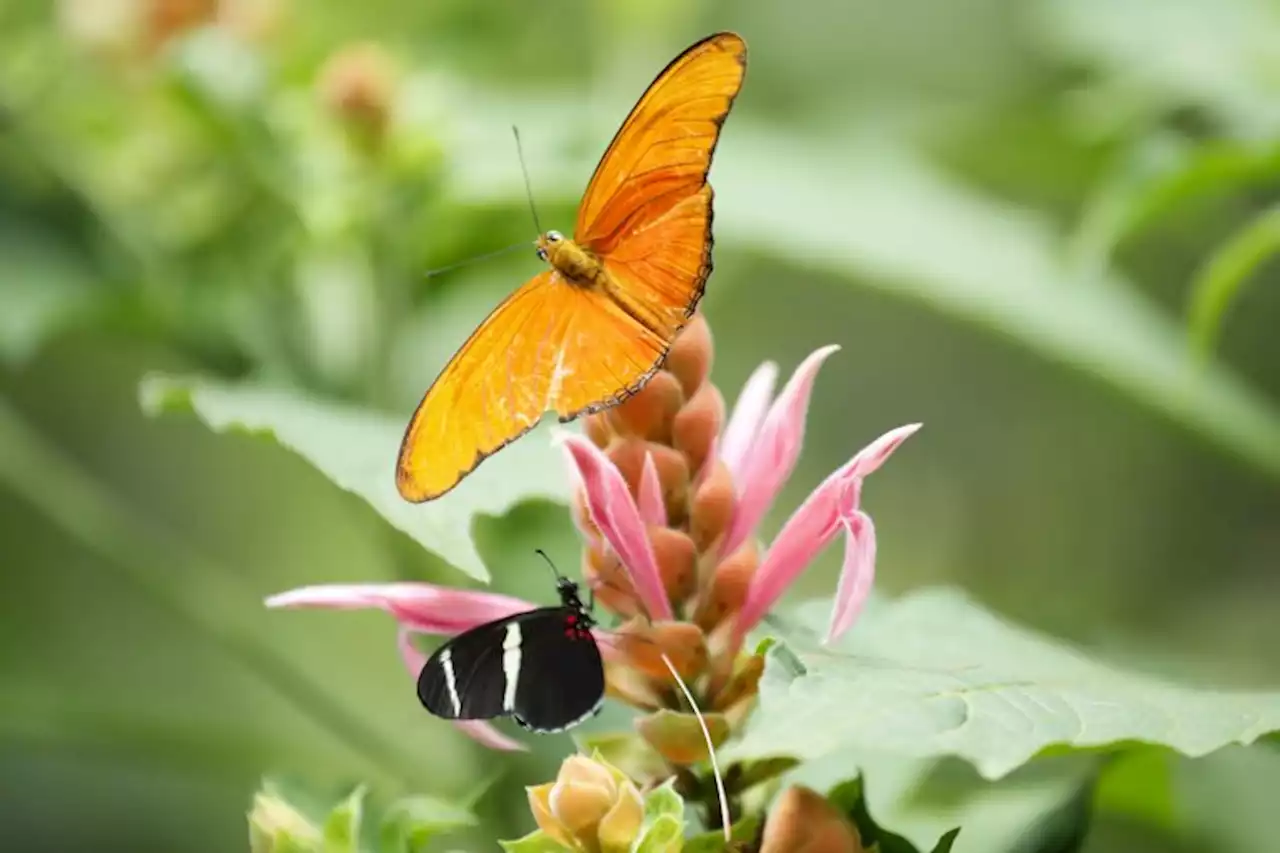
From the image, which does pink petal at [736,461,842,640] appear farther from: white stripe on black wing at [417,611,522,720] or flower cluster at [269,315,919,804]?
white stripe on black wing at [417,611,522,720]

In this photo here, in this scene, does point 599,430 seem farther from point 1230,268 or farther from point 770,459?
point 1230,268

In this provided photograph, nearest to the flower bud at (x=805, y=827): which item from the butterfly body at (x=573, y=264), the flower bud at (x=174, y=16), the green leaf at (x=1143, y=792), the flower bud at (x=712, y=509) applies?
the flower bud at (x=712, y=509)

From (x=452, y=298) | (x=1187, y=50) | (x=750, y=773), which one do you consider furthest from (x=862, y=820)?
(x=1187, y=50)

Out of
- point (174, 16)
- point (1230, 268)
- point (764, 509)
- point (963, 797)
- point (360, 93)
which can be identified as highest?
point (174, 16)

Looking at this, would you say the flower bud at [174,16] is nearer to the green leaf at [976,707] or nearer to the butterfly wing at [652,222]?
the butterfly wing at [652,222]

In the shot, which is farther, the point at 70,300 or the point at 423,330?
the point at 423,330

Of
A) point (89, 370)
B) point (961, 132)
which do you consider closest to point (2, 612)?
point (89, 370)

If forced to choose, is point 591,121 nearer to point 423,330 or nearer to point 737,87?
point 423,330
